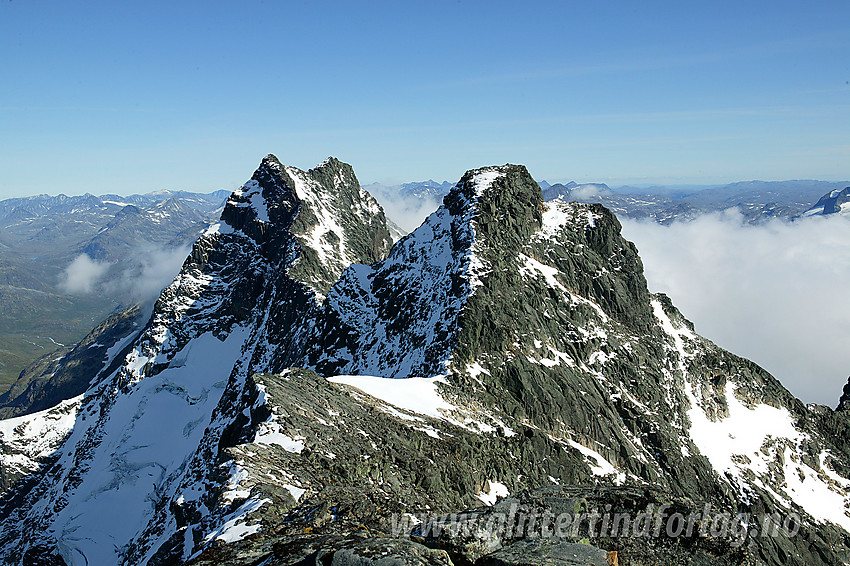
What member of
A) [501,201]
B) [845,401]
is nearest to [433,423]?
[501,201]

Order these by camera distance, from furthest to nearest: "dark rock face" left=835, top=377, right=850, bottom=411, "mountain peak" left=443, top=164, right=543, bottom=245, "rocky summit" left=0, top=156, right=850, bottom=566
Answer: "dark rock face" left=835, top=377, right=850, bottom=411 → "mountain peak" left=443, top=164, right=543, bottom=245 → "rocky summit" left=0, top=156, right=850, bottom=566

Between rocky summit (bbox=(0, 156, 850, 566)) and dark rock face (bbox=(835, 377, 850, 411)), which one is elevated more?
rocky summit (bbox=(0, 156, 850, 566))

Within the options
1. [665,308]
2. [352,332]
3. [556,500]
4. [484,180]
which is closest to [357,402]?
[556,500]

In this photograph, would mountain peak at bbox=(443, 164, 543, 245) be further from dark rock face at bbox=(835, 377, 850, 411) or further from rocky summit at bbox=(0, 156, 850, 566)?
dark rock face at bbox=(835, 377, 850, 411)

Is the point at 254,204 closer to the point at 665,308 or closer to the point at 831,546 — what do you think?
the point at 665,308

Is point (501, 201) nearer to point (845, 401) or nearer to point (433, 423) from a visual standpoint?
point (433, 423)

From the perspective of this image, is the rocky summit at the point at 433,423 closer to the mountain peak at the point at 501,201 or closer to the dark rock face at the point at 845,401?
the mountain peak at the point at 501,201

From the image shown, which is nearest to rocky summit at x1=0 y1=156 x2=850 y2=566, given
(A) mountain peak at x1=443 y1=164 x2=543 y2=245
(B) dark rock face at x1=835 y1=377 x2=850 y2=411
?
(A) mountain peak at x1=443 y1=164 x2=543 y2=245

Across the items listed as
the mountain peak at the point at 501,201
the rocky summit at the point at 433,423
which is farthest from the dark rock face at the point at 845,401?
the mountain peak at the point at 501,201

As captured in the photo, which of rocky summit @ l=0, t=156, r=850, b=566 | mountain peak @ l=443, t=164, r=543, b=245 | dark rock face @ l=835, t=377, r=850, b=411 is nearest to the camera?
rocky summit @ l=0, t=156, r=850, b=566
